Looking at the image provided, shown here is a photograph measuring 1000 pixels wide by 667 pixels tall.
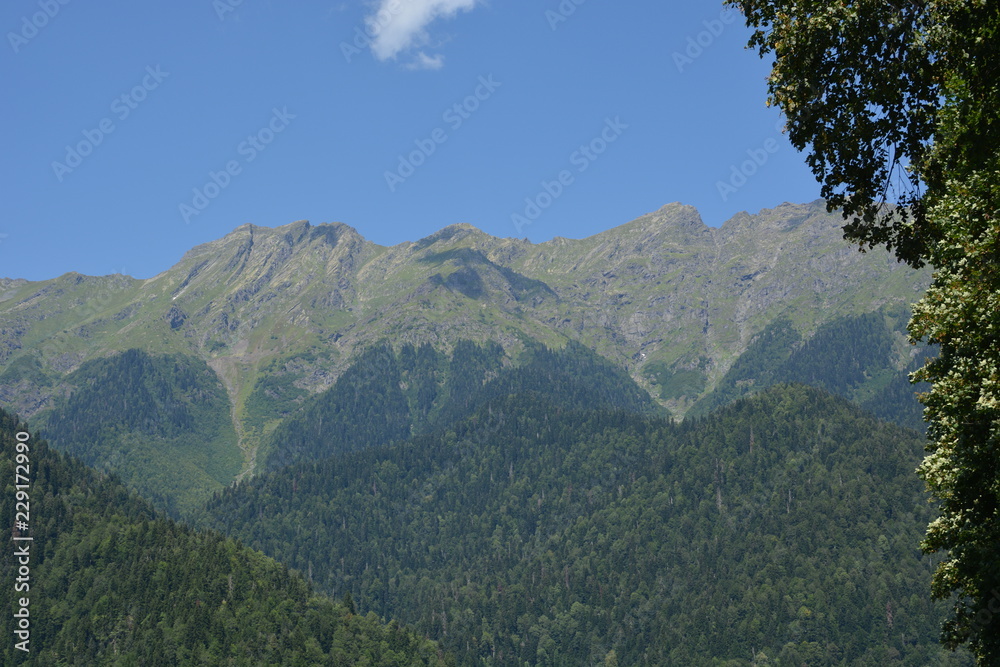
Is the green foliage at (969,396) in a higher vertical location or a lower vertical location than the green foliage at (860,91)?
lower

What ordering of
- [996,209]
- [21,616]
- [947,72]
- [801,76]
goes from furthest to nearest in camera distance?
[21,616], [801,76], [947,72], [996,209]

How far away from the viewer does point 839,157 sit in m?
30.8

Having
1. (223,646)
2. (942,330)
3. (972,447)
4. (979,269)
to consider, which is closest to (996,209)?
(979,269)

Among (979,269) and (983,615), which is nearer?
(979,269)

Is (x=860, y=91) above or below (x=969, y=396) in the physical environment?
above

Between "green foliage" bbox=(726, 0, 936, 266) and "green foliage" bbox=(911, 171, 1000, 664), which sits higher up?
"green foliage" bbox=(726, 0, 936, 266)

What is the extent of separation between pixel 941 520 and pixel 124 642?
20890 centimetres

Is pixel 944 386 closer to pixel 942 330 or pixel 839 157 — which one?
pixel 942 330

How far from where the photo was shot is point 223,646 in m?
194

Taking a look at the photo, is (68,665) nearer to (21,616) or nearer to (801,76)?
(21,616)

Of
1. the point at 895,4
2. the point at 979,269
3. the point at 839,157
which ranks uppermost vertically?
the point at 895,4

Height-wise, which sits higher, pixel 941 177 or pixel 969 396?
pixel 941 177

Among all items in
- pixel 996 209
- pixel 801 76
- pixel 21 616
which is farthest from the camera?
pixel 21 616

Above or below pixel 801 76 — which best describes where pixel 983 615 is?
below
